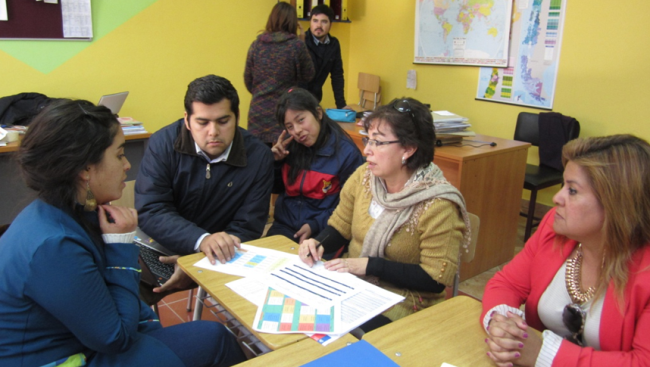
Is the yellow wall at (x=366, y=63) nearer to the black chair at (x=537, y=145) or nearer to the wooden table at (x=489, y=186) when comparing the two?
the black chair at (x=537, y=145)

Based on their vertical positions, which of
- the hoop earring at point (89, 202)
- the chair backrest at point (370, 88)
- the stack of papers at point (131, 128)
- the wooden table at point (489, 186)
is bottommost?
the wooden table at point (489, 186)

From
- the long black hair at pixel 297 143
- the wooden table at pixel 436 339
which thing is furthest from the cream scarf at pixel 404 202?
the long black hair at pixel 297 143

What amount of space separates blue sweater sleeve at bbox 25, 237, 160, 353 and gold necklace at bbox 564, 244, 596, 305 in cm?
109

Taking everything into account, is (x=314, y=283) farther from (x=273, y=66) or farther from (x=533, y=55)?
(x=533, y=55)

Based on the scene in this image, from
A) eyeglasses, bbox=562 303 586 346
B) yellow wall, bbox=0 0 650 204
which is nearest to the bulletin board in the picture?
yellow wall, bbox=0 0 650 204

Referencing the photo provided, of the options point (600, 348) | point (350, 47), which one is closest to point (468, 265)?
point (600, 348)

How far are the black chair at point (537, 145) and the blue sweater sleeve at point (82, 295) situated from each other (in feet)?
9.70

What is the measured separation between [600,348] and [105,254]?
122 cm

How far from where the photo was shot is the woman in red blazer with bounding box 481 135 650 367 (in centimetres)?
106

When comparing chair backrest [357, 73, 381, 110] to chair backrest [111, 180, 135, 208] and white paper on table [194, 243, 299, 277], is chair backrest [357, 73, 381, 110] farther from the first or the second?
white paper on table [194, 243, 299, 277]

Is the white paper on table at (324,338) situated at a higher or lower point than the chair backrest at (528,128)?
lower

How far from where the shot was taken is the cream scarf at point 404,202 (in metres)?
1.58

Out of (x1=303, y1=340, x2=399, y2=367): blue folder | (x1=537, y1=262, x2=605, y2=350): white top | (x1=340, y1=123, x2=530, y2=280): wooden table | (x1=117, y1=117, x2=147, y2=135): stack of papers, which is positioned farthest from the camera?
(x1=117, y1=117, x2=147, y2=135): stack of papers

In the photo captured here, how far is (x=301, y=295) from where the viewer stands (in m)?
1.34
